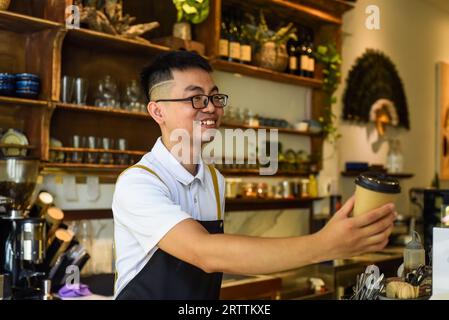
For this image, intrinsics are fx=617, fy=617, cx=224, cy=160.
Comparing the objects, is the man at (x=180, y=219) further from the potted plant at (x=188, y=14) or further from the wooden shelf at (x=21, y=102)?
the potted plant at (x=188, y=14)

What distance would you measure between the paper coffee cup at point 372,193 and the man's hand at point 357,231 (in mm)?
12

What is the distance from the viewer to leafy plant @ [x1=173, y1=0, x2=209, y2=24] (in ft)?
11.5

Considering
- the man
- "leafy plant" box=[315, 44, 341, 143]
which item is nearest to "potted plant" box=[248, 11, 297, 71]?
"leafy plant" box=[315, 44, 341, 143]

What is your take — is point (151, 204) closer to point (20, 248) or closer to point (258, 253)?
point (258, 253)

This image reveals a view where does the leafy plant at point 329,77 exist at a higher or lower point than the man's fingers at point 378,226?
higher

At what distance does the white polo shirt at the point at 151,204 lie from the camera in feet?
4.59

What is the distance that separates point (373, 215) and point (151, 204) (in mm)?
575

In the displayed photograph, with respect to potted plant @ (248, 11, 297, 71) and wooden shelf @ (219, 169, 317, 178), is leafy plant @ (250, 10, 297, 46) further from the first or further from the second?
wooden shelf @ (219, 169, 317, 178)

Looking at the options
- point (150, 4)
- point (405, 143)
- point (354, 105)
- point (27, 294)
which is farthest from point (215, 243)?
point (405, 143)

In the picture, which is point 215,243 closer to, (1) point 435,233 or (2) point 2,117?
(1) point 435,233

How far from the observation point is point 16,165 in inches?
107

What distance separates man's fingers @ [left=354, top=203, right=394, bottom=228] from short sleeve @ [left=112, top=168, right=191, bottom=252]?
1.48 feet

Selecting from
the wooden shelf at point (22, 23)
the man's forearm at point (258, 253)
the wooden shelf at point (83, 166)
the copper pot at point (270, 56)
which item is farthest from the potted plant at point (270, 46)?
the man's forearm at point (258, 253)

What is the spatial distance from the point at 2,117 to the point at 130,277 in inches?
63.9
